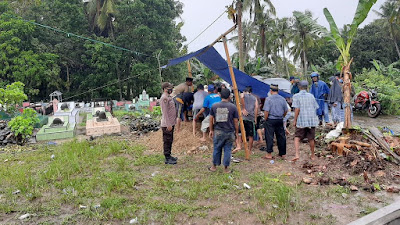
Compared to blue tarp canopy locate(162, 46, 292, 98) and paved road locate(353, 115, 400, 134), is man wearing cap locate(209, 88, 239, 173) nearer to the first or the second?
blue tarp canopy locate(162, 46, 292, 98)

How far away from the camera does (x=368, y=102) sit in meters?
10.7

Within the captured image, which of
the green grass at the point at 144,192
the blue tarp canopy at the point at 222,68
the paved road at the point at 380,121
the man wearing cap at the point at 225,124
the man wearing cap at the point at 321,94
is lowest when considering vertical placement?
the green grass at the point at 144,192

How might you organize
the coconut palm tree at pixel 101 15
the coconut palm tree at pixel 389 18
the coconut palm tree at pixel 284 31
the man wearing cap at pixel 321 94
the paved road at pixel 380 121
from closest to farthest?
the man wearing cap at pixel 321 94
the paved road at pixel 380 121
the coconut palm tree at pixel 101 15
the coconut palm tree at pixel 389 18
the coconut palm tree at pixel 284 31

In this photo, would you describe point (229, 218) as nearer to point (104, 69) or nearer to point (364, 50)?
point (104, 69)

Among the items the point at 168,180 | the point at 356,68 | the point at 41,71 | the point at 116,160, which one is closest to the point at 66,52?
the point at 41,71

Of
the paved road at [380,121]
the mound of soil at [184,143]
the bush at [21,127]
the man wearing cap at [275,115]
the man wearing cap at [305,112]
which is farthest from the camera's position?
the paved road at [380,121]

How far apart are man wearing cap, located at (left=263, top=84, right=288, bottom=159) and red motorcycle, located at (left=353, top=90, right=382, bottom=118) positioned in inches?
278

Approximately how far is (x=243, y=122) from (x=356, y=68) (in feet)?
81.8

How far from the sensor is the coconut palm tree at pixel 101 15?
22531 millimetres

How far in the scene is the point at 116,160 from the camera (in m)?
5.48

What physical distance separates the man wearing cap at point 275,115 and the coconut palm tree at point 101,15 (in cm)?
2054

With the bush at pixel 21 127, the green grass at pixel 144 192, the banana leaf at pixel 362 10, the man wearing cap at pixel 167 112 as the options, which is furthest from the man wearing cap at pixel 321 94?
the bush at pixel 21 127

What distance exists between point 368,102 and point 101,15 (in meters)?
20.6

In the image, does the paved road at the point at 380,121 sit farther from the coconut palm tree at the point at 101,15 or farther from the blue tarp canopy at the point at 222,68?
the coconut palm tree at the point at 101,15
